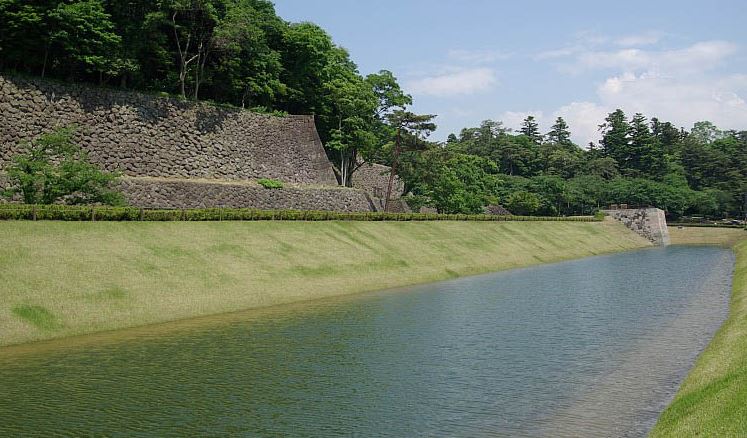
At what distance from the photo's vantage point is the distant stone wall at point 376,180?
80.4 metres

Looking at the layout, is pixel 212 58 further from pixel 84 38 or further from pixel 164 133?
pixel 84 38

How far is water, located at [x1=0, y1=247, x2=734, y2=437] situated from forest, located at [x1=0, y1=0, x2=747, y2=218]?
29412mm

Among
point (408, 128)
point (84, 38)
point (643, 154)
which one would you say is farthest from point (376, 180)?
point (643, 154)

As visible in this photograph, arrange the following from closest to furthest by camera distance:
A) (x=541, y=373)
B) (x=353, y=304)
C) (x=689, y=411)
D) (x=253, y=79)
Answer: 1. (x=689, y=411)
2. (x=541, y=373)
3. (x=353, y=304)
4. (x=253, y=79)

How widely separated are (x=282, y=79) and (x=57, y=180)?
123ft

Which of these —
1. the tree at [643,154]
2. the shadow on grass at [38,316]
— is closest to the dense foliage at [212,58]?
the shadow on grass at [38,316]

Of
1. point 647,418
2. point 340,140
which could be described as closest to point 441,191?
point 340,140

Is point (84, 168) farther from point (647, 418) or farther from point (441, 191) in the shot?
point (441, 191)

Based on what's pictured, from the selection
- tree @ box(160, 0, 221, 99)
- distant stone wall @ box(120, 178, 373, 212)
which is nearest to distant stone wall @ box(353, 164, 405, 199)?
distant stone wall @ box(120, 178, 373, 212)

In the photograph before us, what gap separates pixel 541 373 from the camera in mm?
17656

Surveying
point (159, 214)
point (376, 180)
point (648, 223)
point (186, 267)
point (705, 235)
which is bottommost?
point (186, 267)

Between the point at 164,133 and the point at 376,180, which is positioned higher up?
the point at 164,133

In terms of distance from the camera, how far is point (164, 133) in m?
50.4

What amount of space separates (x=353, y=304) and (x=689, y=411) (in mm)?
19509
